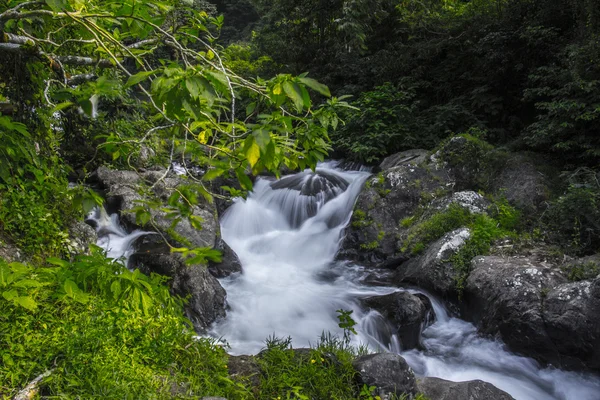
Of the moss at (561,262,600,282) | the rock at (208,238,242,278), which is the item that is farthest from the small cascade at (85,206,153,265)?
the moss at (561,262,600,282)

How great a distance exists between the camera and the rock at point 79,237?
4.60m

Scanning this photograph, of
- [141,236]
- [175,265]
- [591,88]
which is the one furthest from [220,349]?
[591,88]

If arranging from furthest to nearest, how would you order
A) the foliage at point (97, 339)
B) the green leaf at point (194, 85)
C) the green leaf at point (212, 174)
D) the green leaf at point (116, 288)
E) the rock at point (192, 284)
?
the rock at point (192, 284) → the green leaf at point (116, 288) → the foliage at point (97, 339) → the green leaf at point (212, 174) → the green leaf at point (194, 85)

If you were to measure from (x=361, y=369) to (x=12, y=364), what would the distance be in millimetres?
2509

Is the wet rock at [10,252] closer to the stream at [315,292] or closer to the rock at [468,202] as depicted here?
the stream at [315,292]

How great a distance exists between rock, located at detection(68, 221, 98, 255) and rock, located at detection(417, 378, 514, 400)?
3748mm

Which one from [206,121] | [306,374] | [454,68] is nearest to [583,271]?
[306,374]

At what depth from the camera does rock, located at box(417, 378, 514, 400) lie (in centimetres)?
373

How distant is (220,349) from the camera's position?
3488 millimetres

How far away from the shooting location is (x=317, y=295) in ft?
22.6

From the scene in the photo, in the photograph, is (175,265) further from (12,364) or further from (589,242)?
(589,242)

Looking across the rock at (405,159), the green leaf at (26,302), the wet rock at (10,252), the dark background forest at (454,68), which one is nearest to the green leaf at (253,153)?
the green leaf at (26,302)

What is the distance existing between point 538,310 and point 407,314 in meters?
1.56

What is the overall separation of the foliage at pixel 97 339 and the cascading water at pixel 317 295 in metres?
2.12
